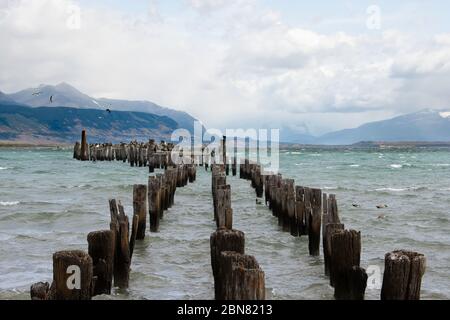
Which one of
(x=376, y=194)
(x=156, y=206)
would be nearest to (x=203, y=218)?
(x=156, y=206)

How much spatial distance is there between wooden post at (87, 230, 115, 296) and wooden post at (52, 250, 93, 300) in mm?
1575

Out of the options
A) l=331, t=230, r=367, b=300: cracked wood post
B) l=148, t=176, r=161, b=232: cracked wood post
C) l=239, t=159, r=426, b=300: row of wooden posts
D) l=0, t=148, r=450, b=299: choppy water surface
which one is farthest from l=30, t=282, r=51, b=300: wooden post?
l=148, t=176, r=161, b=232: cracked wood post

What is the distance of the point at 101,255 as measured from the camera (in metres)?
8.55

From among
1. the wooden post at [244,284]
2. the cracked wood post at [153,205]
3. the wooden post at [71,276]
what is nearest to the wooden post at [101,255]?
the wooden post at [71,276]

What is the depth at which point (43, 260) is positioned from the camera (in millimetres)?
12352

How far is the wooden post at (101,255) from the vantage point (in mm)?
8461

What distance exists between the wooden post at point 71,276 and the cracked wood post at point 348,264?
3.50 m

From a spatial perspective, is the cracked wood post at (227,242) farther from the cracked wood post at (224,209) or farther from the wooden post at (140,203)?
the wooden post at (140,203)

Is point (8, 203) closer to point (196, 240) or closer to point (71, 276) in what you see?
point (196, 240)

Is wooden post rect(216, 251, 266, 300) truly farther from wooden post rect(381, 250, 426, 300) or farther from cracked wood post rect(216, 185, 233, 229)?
cracked wood post rect(216, 185, 233, 229)

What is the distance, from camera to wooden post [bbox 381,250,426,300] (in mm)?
6680
